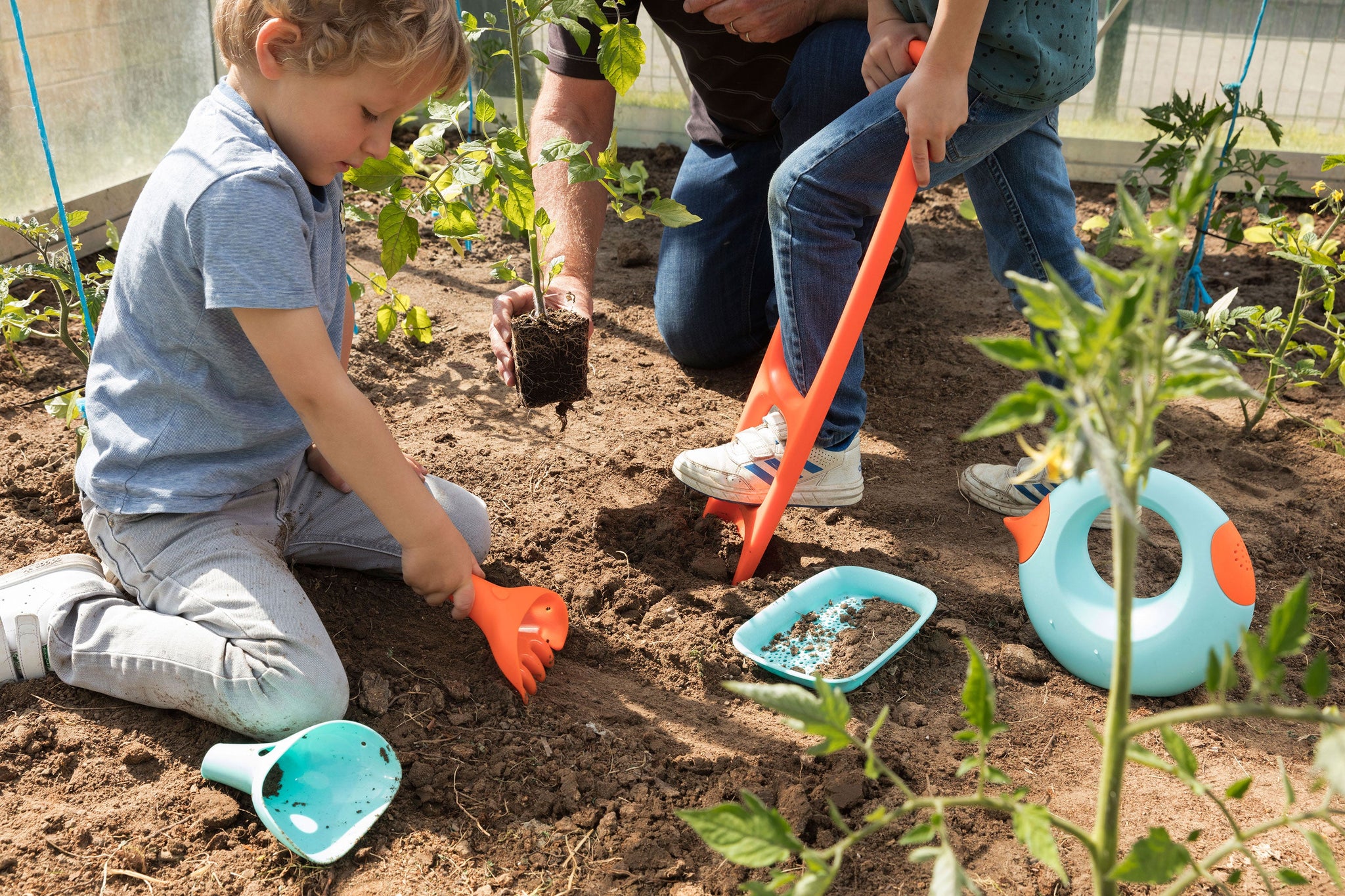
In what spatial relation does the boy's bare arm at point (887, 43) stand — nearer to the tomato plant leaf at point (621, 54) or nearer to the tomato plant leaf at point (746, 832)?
the tomato plant leaf at point (621, 54)

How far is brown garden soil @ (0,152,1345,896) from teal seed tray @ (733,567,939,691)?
56 mm

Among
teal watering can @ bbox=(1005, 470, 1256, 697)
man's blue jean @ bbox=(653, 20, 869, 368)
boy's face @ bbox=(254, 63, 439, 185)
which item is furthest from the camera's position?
man's blue jean @ bbox=(653, 20, 869, 368)

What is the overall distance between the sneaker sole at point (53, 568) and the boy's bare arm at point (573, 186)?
0.83 m

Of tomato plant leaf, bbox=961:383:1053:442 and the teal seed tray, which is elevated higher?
tomato plant leaf, bbox=961:383:1053:442

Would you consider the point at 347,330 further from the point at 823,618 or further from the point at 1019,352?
the point at 1019,352

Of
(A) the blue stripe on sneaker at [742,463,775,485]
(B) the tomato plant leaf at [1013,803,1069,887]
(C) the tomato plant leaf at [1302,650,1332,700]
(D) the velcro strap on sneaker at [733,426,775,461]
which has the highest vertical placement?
(C) the tomato plant leaf at [1302,650,1332,700]

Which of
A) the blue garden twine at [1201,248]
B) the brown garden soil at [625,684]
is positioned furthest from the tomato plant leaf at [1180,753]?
the blue garden twine at [1201,248]

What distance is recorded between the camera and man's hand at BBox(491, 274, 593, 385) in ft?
6.44

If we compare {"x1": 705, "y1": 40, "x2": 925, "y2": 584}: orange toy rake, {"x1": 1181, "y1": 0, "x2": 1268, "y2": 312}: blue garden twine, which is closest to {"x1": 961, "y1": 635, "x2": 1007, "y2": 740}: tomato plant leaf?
{"x1": 705, "y1": 40, "x2": 925, "y2": 584}: orange toy rake

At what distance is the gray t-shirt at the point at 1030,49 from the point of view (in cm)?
166

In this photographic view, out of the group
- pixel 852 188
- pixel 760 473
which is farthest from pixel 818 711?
pixel 852 188

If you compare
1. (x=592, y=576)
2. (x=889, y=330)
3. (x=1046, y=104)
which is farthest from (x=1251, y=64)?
(x=592, y=576)

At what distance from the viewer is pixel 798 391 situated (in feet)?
6.29

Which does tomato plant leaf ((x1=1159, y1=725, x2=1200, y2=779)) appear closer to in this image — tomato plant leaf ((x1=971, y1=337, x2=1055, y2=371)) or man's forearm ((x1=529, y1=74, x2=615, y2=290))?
tomato plant leaf ((x1=971, y1=337, x2=1055, y2=371))
